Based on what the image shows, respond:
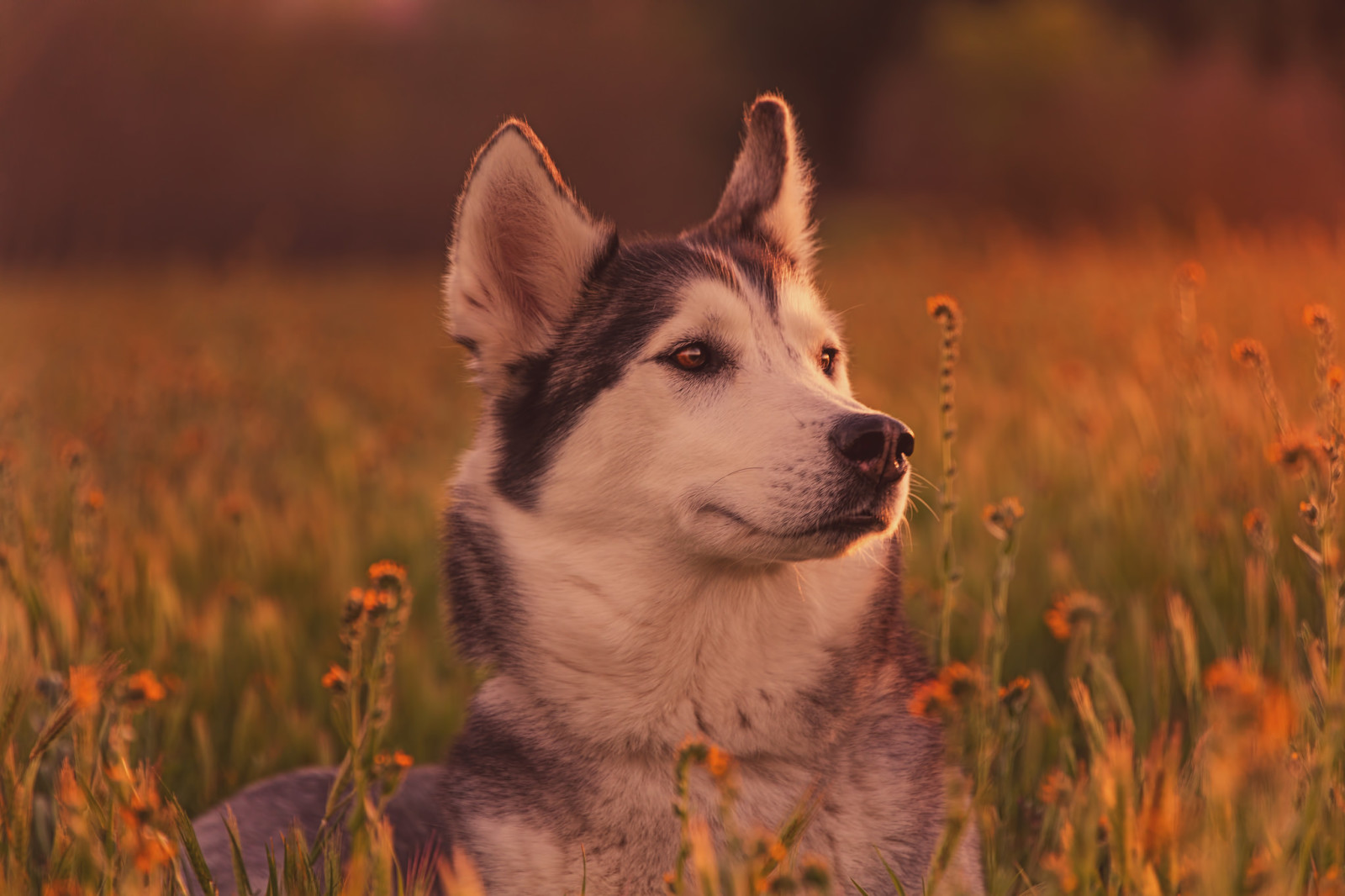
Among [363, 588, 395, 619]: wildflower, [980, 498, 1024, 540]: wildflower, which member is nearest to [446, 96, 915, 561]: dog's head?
[980, 498, 1024, 540]: wildflower

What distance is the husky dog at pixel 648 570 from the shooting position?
8.04 ft

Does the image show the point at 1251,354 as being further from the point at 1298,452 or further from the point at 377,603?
the point at 377,603

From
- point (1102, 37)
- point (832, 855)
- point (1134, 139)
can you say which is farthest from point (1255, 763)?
point (1102, 37)

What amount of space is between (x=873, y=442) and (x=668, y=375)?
66 cm

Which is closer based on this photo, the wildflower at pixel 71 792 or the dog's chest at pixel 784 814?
the wildflower at pixel 71 792

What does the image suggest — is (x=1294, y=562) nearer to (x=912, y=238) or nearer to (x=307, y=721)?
(x=307, y=721)

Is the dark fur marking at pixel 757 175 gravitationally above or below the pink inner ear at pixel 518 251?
above

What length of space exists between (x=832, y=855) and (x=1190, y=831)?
917mm

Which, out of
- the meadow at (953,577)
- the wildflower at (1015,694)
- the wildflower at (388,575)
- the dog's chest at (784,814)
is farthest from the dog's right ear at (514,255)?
the wildflower at (1015,694)

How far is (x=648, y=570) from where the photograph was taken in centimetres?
274

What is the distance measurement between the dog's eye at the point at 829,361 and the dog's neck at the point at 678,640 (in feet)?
2.12

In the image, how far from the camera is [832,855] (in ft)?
7.67

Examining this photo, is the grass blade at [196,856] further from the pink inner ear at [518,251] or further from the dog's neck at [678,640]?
the pink inner ear at [518,251]

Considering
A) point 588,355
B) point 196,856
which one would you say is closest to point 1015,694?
point 588,355
